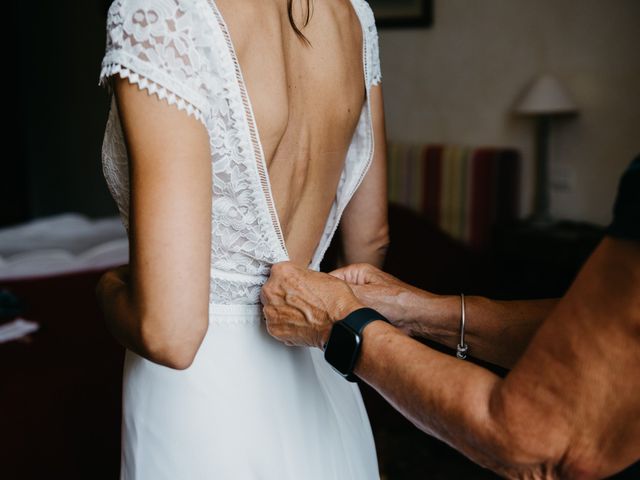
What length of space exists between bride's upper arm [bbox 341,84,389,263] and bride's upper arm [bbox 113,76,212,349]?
1.74 feet

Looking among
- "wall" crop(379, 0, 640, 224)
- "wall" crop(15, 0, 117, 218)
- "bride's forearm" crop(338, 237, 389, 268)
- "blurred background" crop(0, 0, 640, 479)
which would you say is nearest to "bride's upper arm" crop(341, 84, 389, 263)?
"bride's forearm" crop(338, 237, 389, 268)

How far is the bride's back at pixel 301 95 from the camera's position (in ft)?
3.26

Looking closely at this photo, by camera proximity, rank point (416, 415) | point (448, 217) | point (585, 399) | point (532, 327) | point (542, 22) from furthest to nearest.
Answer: point (448, 217) < point (542, 22) < point (532, 327) < point (416, 415) < point (585, 399)

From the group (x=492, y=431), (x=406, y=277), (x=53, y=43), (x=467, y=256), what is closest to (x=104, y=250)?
(x=406, y=277)

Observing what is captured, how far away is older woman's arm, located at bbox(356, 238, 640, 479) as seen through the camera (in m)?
0.72

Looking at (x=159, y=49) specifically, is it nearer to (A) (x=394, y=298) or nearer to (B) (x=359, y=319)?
(B) (x=359, y=319)

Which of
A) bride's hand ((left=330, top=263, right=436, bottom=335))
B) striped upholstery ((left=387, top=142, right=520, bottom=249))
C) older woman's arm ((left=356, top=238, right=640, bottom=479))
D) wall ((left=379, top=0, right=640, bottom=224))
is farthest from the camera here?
striped upholstery ((left=387, top=142, right=520, bottom=249))

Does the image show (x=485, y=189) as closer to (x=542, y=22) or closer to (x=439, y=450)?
(x=542, y=22)

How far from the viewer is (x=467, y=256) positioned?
344cm

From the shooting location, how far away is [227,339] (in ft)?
3.79

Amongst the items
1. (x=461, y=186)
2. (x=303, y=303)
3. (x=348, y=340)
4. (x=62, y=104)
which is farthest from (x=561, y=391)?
(x=62, y=104)

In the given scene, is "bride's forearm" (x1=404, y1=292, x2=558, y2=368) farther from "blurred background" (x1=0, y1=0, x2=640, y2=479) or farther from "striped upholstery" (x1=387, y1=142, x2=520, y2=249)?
"striped upholstery" (x1=387, y1=142, x2=520, y2=249)

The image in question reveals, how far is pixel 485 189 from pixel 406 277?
967 mm

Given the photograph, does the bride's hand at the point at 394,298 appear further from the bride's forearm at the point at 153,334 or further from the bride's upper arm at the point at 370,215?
the bride's forearm at the point at 153,334
